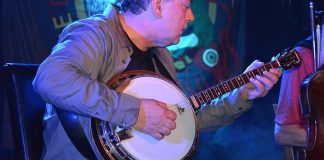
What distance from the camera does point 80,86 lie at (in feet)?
5.84

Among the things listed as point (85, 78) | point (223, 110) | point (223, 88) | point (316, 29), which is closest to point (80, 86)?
point (85, 78)

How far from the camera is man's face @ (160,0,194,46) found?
87.7 inches

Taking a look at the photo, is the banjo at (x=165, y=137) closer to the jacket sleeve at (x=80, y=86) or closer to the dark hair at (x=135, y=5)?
the jacket sleeve at (x=80, y=86)

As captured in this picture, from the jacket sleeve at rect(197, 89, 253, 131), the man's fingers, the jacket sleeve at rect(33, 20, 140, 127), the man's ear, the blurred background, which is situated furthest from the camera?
the blurred background

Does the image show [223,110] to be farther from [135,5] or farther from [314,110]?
[135,5]

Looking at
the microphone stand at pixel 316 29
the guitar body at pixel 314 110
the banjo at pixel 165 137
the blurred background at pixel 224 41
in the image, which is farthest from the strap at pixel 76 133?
the microphone stand at pixel 316 29

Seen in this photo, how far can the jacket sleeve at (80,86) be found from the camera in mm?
1763

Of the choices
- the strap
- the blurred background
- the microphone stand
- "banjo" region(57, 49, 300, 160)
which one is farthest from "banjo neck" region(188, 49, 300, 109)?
the blurred background

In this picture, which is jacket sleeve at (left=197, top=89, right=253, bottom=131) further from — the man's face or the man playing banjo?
the man's face

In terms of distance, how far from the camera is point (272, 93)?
4113mm

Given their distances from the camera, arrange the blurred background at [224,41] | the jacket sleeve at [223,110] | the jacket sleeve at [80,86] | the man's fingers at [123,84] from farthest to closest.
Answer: the blurred background at [224,41]
the jacket sleeve at [223,110]
the man's fingers at [123,84]
the jacket sleeve at [80,86]

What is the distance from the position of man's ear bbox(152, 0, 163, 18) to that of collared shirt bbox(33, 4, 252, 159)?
214mm

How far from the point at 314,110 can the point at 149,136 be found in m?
0.84

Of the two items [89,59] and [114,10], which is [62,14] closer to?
[114,10]
